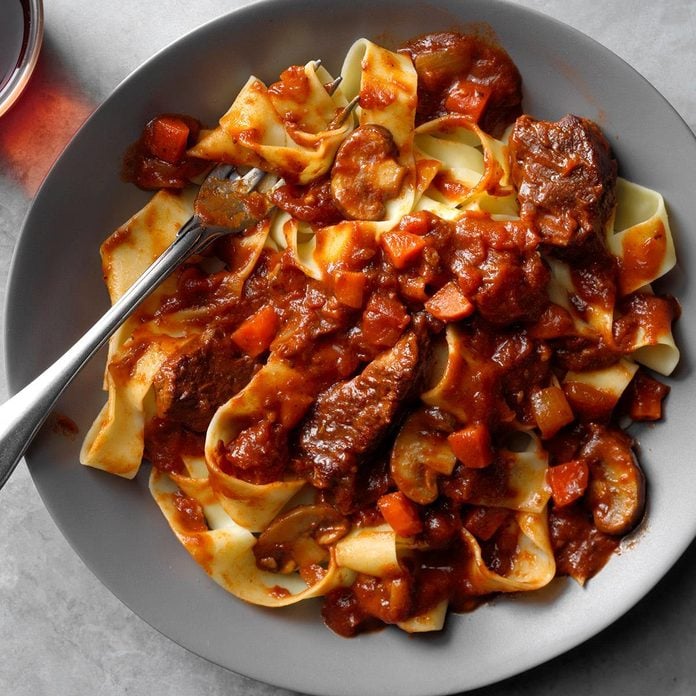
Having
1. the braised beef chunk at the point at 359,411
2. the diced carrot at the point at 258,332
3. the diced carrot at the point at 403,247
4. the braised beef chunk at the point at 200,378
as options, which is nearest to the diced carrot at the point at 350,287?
the diced carrot at the point at 403,247

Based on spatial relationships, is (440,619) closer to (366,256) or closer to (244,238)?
(366,256)

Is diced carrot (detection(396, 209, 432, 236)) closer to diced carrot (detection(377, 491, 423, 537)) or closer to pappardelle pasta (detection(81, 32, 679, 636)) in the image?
pappardelle pasta (detection(81, 32, 679, 636))

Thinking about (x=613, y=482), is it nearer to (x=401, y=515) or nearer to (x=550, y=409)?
(x=550, y=409)

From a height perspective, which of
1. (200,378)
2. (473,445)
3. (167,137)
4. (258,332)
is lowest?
(473,445)

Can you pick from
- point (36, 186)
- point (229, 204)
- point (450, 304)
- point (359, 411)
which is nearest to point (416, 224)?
point (450, 304)

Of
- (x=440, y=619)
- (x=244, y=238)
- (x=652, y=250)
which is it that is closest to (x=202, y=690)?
(x=440, y=619)

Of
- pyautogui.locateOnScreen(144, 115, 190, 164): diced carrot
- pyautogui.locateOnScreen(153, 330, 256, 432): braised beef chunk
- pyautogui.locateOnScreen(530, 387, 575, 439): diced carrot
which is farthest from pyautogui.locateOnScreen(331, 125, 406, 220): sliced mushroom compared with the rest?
pyautogui.locateOnScreen(530, 387, 575, 439): diced carrot
